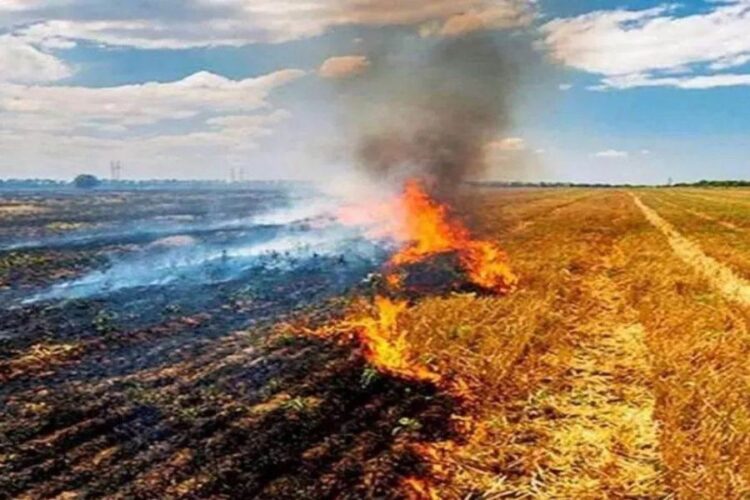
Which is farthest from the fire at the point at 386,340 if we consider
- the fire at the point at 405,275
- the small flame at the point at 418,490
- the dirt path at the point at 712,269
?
the dirt path at the point at 712,269

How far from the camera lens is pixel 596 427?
9250 millimetres

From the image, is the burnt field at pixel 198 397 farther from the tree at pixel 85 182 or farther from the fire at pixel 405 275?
the tree at pixel 85 182

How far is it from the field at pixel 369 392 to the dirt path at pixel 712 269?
0.18 m

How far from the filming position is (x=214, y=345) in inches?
526

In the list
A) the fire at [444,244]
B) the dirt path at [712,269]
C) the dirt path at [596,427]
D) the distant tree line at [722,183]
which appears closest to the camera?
the dirt path at [596,427]

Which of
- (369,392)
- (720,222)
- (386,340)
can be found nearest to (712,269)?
(386,340)

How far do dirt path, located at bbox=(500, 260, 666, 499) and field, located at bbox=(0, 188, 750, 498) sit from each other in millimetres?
32

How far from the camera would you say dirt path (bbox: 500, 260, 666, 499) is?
7.65 meters

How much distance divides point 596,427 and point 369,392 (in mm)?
3177

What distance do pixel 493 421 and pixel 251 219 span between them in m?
45.0

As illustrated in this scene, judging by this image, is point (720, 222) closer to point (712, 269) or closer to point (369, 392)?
point (712, 269)

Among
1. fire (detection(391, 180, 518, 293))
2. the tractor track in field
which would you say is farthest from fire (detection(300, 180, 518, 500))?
the tractor track in field

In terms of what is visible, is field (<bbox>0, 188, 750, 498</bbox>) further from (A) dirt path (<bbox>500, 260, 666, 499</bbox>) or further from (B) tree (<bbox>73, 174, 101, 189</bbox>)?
(B) tree (<bbox>73, 174, 101, 189</bbox>)

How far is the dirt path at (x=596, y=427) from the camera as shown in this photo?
7.65 meters
